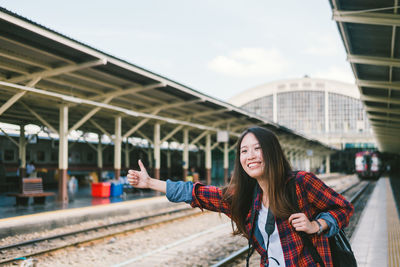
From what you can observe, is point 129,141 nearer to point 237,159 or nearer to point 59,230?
point 59,230

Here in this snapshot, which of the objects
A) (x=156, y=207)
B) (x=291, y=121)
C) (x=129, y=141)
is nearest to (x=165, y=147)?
(x=129, y=141)

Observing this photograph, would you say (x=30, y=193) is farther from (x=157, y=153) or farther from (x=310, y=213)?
(x=310, y=213)

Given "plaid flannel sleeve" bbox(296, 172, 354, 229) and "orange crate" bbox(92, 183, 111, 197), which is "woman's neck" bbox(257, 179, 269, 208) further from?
"orange crate" bbox(92, 183, 111, 197)

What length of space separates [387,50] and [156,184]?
10015 mm

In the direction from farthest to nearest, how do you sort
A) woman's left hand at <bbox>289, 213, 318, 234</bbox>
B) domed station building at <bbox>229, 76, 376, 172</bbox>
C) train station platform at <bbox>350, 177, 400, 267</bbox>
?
1. domed station building at <bbox>229, 76, 376, 172</bbox>
2. train station platform at <bbox>350, 177, 400, 267</bbox>
3. woman's left hand at <bbox>289, 213, 318, 234</bbox>

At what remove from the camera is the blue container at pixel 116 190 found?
17.1 meters

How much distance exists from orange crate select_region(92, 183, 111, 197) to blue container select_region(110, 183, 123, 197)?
0.72ft

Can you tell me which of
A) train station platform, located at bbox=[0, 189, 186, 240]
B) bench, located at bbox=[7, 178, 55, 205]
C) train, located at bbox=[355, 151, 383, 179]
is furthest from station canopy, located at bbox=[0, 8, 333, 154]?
train, located at bbox=[355, 151, 383, 179]

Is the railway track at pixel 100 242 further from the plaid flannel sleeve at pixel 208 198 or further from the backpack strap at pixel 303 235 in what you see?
the backpack strap at pixel 303 235

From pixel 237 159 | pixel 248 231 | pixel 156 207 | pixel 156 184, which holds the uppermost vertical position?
pixel 237 159

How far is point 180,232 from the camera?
33.6ft

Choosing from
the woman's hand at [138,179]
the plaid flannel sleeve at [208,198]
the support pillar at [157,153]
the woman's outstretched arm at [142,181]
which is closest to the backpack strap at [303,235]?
the plaid flannel sleeve at [208,198]

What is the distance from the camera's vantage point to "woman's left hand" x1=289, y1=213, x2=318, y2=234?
5.78 feet

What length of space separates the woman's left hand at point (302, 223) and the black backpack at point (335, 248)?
0.10 m
